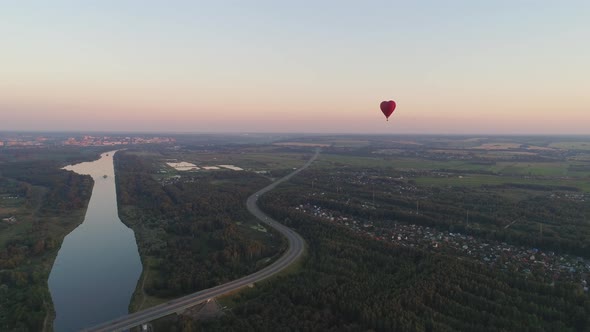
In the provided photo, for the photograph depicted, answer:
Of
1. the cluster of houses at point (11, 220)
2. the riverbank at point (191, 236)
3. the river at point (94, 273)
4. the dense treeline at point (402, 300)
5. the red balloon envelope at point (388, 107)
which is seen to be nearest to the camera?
the dense treeline at point (402, 300)

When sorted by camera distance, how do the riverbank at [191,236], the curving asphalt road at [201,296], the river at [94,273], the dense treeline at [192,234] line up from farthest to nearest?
the dense treeline at [192,234], the riverbank at [191,236], the river at [94,273], the curving asphalt road at [201,296]

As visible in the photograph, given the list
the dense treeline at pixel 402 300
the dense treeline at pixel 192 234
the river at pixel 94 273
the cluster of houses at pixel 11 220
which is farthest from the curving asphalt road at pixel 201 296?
the cluster of houses at pixel 11 220

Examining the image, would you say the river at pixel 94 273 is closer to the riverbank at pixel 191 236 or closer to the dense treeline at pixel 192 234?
the riverbank at pixel 191 236

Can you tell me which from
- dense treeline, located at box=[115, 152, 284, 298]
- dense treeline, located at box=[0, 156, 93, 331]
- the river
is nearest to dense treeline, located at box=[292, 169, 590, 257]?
dense treeline, located at box=[115, 152, 284, 298]

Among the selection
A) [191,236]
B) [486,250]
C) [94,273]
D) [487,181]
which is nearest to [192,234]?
[191,236]

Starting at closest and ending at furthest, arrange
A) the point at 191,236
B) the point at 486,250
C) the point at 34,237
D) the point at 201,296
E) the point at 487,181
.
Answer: the point at 201,296 < the point at 486,250 < the point at 34,237 < the point at 191,236 < the point at 487,181

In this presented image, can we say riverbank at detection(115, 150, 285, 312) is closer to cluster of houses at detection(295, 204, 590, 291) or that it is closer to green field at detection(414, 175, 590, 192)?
cluster of houses at detection(295, 204, 590, 291)

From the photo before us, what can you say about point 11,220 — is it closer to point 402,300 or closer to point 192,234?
point 192,234
